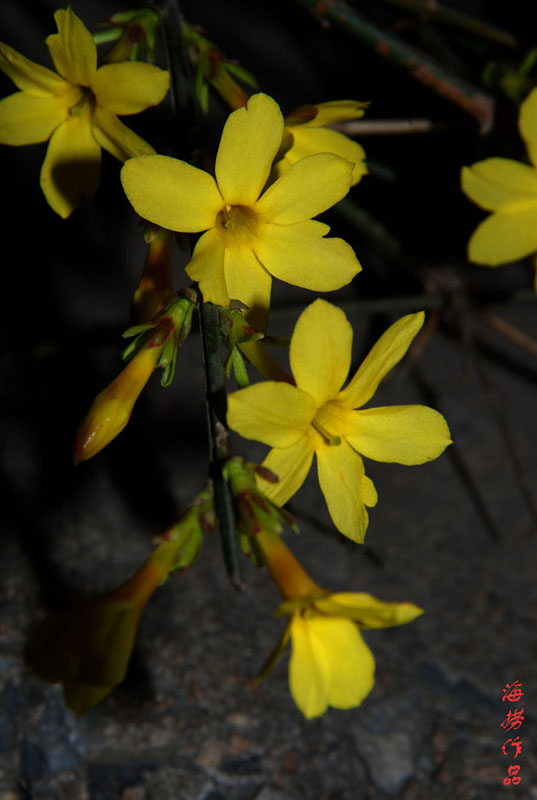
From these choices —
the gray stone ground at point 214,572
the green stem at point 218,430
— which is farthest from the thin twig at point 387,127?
the green stem at point 218,430

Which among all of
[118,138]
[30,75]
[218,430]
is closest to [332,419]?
[218,430]

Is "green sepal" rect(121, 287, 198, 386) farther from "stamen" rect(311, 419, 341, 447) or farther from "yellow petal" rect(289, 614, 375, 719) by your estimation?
"yellow petal" rect(289, 614, 375, 719)

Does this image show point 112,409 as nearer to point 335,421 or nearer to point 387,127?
point 335,421

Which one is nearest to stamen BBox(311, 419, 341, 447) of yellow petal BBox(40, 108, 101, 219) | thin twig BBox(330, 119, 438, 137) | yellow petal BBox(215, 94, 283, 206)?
yellow petal BBox(215, 94, 283, 206)

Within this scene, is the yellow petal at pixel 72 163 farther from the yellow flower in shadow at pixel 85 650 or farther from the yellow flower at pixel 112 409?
the yellow flower in shadow at pixel 85 650

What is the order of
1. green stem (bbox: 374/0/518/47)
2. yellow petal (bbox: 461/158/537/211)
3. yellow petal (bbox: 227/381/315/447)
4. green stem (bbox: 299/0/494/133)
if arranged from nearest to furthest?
yellow petal (bbox: 227/381/315/447), yellow petal (bbox: 461/158/537/211), green stem (bbox: 299/0/494/133), green stem (bbox: 374/0/518/47)
